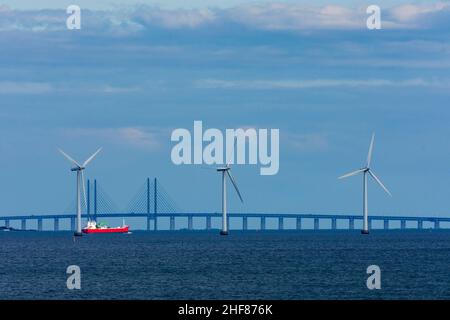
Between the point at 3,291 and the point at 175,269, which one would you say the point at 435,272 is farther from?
the point at 3,291

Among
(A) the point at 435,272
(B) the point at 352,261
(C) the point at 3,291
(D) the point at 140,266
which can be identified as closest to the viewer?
(C) the point at 3,291
